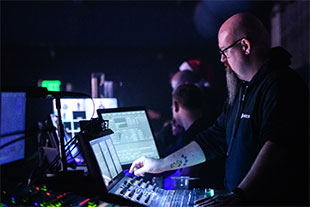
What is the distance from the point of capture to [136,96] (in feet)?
23.4

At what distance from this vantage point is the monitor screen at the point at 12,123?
5.17 ft

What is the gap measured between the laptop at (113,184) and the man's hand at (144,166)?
0.13 m

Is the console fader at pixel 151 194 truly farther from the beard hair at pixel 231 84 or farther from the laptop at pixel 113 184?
the beard hair at pixel 231 84

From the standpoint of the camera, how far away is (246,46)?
1.53m

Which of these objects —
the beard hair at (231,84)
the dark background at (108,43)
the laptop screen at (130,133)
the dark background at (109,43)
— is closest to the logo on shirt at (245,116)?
the beard hair at (231,84)

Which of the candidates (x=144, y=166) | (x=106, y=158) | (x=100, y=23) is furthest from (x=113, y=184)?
(x=100, y=23)

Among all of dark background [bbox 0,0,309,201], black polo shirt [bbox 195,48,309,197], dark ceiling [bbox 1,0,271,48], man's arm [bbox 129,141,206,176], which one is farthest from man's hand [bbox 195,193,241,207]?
dark ceiling [bbox 1,0,271,48]

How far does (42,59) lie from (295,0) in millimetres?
5737

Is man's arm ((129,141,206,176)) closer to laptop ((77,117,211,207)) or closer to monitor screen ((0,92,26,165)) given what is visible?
laptop ((77,117,211,207))

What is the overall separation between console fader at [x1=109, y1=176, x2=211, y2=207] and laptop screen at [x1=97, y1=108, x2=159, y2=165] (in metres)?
0.37

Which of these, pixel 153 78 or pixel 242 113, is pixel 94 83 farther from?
pixel 153 78

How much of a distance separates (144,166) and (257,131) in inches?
22.5

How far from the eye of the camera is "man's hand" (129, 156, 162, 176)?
1.52 m

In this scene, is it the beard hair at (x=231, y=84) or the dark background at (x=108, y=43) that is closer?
the beard hair at (x=231, y=84)
